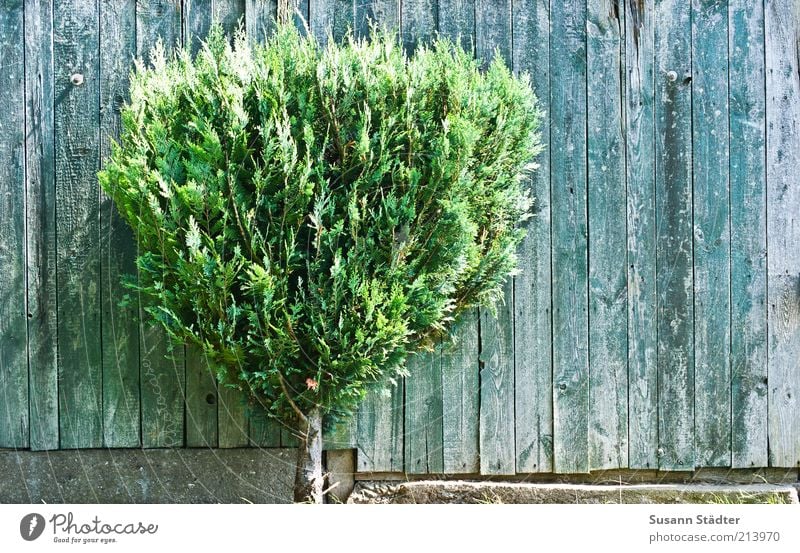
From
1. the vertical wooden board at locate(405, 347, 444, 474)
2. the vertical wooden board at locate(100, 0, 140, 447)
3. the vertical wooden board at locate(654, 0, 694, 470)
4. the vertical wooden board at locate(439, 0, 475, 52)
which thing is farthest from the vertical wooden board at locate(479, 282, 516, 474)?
the vertical wooden board at locate(100, 0, 140, 447)

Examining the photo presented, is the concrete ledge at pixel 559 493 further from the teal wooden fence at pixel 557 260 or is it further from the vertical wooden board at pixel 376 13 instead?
the vertical wooden board at pixel 376 13

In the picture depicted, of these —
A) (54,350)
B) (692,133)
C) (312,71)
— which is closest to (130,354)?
(54,350)

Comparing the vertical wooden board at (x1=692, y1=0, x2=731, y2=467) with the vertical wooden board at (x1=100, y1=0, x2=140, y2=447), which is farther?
the vertical wooden board at (x1=692, y1=0, x2=731, y2=467)

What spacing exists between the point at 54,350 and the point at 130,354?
1.44 feet

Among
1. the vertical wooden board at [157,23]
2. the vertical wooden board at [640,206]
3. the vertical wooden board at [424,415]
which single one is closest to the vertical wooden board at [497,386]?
the vertical wooden board at [424,415]

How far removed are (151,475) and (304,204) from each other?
80.4 inches

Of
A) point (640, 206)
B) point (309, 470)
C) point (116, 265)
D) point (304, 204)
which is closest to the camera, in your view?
point (304, 204)

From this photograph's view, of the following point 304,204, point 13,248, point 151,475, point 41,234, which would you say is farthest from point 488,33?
point 151,475

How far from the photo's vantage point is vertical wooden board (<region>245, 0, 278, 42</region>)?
4262 millimetres

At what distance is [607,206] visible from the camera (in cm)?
434

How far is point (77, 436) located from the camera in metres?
4.27

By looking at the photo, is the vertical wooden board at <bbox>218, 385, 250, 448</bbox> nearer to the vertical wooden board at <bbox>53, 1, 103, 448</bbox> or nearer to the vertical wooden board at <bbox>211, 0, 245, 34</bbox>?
the vertical wooden board at <bbox>53, 1, 103, 448</bbox>

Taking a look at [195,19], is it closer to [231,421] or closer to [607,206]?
[231,421]

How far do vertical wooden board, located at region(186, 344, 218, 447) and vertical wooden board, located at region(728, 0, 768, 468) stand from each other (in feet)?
10.2
